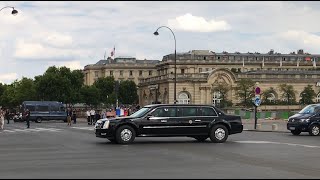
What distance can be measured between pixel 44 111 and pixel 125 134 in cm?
4783

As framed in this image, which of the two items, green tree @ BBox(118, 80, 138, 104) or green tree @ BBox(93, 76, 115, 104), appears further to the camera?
green tree @ BBox(93, 76, 115, 104)

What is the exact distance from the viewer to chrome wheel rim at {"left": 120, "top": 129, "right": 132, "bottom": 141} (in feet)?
77.4

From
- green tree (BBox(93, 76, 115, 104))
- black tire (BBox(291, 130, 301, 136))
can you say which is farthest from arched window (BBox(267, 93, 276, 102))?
black tire (BBox(291, 130, 301, 136))

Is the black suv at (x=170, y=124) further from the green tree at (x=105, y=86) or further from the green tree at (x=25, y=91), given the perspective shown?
the green tree at (x=105, y=86)

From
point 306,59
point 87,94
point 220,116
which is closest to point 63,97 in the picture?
point 87,94

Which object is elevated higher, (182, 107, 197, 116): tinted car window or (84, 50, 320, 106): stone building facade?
(84, 50, 320, 106): stone building facade

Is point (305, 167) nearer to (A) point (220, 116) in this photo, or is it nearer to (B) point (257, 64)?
(A) point (220, 116)

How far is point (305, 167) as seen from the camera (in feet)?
50.1

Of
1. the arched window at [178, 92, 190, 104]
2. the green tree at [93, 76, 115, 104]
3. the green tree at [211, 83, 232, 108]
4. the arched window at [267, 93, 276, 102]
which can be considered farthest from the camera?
the green tree at [93, 76, 115, 104]

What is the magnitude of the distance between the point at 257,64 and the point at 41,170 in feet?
490

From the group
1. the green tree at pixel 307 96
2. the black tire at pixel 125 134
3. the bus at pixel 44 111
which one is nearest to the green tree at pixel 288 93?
the green tree at pixel 307 96

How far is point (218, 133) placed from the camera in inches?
983

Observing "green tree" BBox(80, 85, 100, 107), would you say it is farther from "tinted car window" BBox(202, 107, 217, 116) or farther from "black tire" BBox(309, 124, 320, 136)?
"tinted car window" BBox(202, 107, 217, 116)

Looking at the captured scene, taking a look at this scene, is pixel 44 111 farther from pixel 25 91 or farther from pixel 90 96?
pixel 25 91
